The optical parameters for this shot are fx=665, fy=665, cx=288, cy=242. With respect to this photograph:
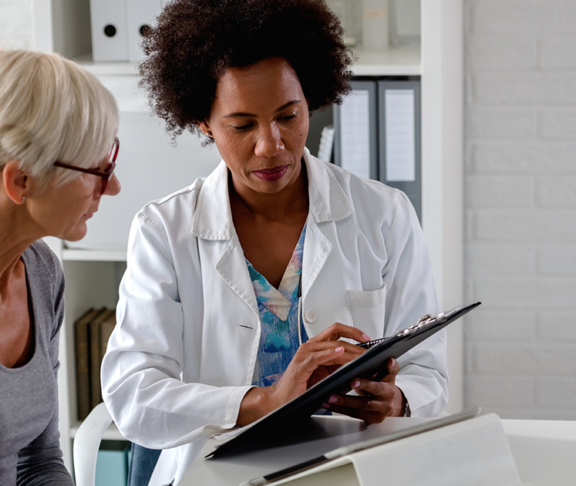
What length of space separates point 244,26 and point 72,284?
0.99 meters

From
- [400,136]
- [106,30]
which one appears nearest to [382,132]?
[400,136]

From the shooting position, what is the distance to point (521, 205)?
194cm

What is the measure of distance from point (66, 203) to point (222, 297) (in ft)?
1.38

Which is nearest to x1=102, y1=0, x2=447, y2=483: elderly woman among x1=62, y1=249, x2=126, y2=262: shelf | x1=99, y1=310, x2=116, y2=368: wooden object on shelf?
x1=62, y1=249, x2=126, y2=262: shelf

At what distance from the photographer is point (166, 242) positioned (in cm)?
130

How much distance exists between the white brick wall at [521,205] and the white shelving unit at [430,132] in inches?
4.4

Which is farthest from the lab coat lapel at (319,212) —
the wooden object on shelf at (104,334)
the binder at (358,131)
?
the wooden object on shelf at (104,334)

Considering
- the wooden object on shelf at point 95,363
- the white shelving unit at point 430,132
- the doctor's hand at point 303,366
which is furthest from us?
the wooden object on shelf at point 95,363

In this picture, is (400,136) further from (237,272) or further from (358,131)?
(237,272)

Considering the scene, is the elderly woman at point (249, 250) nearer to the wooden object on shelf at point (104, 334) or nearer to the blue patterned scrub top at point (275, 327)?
the blue patterned scrub top at point (275, 327)

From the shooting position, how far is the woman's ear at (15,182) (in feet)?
2.81

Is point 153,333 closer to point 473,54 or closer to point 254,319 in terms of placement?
point 254,319

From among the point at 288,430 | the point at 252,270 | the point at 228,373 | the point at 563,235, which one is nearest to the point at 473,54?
the point at 563,235

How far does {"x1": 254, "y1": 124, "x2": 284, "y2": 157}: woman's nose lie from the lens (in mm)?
1204
